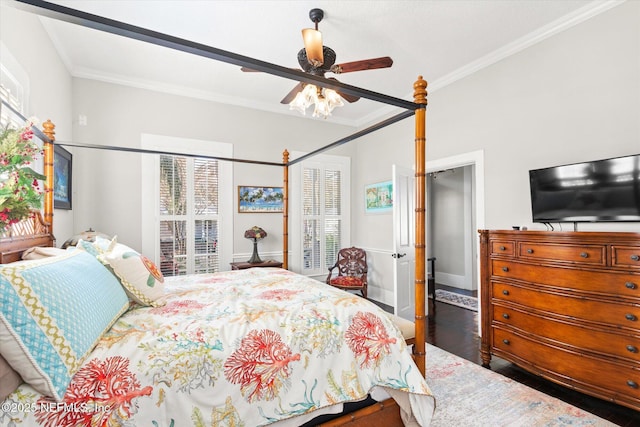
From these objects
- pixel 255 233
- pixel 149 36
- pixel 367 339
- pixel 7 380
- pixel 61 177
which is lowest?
pixel 367 339

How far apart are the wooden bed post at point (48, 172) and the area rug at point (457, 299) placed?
479 centimetres

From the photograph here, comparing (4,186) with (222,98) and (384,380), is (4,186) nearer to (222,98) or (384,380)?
(384,380)

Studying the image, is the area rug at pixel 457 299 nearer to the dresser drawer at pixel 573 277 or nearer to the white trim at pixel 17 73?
the dresser drawer at pixel 573 277

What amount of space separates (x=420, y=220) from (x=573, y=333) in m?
1.47

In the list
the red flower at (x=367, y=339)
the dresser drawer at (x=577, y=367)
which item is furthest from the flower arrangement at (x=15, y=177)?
the dresser drawer at (x=577, y=367)

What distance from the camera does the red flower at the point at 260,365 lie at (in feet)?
3.90

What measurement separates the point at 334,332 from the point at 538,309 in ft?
5.91

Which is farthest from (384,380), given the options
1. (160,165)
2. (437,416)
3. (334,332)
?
(160,165)

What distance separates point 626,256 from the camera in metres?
1.85

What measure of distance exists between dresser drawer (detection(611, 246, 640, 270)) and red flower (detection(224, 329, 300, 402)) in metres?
2.07

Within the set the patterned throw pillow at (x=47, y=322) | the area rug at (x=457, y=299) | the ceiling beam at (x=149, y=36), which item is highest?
the ceiling beam at (x=149, y=36)

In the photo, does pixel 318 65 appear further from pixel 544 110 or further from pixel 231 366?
pixel 544 110

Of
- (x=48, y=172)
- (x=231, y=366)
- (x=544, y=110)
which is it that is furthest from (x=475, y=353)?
(x=48, y=172)

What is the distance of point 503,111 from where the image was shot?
3.06m
